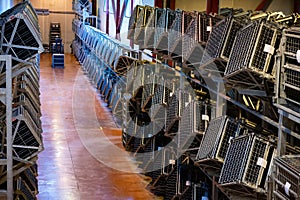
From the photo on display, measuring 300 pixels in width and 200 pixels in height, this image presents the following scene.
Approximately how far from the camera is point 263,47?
16.7ft

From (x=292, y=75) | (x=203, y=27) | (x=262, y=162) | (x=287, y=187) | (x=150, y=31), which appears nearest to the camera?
(x=287, y=187)

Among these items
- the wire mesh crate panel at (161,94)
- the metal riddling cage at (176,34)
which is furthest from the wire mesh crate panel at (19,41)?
the wire mesh crate panel at (161,94)

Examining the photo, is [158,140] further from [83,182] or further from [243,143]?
[243,143]

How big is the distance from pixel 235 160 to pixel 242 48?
1129 millimetres

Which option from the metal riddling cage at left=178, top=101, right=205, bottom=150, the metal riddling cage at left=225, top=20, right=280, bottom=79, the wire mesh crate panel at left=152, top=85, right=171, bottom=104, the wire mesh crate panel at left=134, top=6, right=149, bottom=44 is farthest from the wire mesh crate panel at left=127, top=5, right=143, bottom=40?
the metal riddling cage at left=225, top=20, right=280, bottom=79

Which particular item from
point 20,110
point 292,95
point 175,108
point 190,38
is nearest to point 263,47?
point 292,95

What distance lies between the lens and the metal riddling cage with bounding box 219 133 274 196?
16.4 ft

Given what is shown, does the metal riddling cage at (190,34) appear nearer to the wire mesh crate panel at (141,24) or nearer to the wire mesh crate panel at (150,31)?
the wire mesh crate panel at (150,31)

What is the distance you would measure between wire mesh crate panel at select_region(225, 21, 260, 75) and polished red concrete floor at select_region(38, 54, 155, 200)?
4004mm

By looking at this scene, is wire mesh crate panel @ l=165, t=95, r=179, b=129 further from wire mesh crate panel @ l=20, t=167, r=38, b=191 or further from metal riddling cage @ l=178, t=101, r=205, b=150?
wire mesh crate panel @ l=20, t=167, r=38, b=191

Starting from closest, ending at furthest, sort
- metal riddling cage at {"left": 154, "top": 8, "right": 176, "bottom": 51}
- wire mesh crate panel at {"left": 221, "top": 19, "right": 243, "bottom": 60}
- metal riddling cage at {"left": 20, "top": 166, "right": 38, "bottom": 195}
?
wire mesh crate panel at {"left": 221, "top": 19, "right": 243, "bottom": 60}
metal riddling cage at {"left": 20, "top": 166, "right": 38, "bottom": 195}
metal riddling cage at {"left": 154, "top": 8, "right": 176, "bottom": 51}

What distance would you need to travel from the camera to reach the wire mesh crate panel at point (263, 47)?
499 centimetres

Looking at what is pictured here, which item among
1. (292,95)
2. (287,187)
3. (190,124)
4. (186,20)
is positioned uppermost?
(186,20)

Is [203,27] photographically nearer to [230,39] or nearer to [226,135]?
[230,39]
